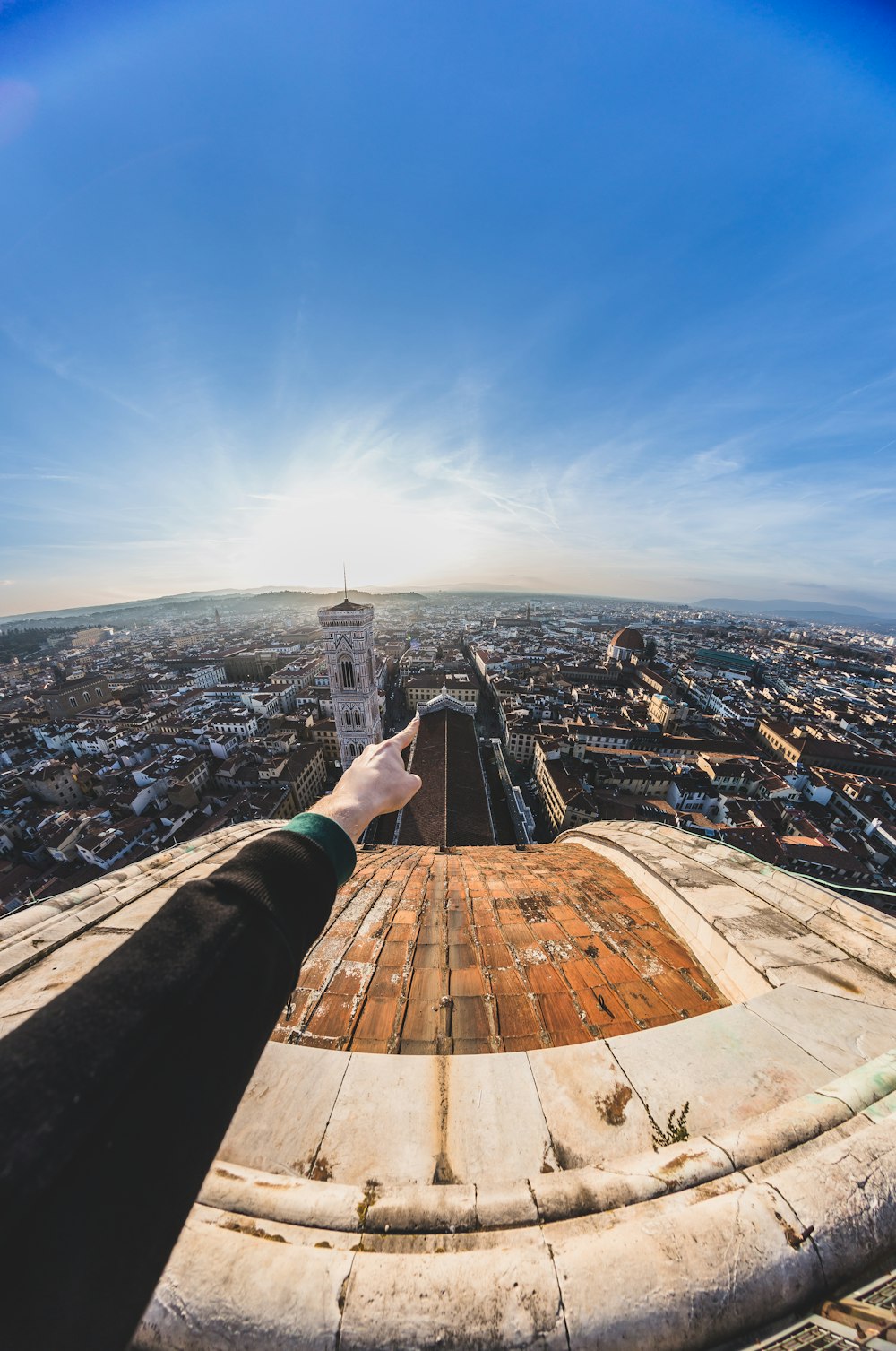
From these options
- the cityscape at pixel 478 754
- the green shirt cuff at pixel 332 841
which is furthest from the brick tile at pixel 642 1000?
the green shirt cuff at pixel 332 841

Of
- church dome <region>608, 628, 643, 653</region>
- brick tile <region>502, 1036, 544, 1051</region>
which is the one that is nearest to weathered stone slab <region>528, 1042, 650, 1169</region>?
brick tile <region>502, 1036, 544, 1051</region>

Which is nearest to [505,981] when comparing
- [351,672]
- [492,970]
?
[492,970]

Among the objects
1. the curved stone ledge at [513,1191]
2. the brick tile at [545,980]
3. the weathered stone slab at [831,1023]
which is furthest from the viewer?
the brick tile at [545,980]

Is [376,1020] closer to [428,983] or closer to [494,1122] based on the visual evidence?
[428,983]

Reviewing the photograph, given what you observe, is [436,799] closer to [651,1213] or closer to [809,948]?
[809,948]

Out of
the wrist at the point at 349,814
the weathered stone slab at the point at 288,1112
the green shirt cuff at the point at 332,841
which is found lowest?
the weathered stone slab at the point at 288,1112

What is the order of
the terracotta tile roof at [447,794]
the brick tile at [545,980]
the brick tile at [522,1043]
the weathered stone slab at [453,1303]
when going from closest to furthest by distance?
the weathered stone slab at [453,1303], the brick tile at [522,1043], the brick tile at [545,980], the terracotta tile roof at [447,794]

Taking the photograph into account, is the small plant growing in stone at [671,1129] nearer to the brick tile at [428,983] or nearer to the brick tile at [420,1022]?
the brick tile at [420,1022]
